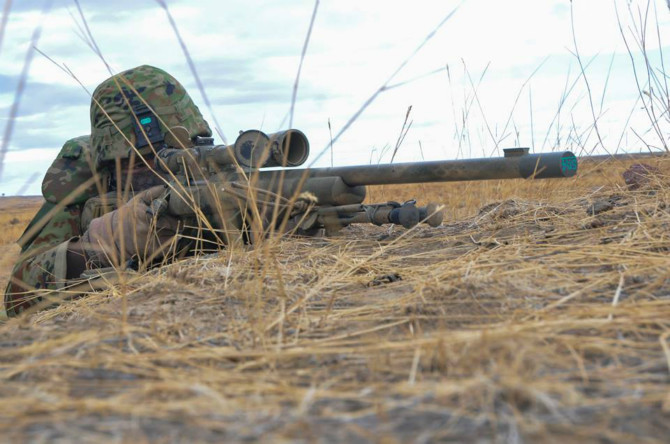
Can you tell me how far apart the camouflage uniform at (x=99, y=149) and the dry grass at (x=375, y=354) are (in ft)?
5.49

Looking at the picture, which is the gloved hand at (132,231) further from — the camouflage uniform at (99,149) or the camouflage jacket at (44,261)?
the camouflage uniform at (99,149)

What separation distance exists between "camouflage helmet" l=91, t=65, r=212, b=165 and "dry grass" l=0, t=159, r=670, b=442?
1.67 meters

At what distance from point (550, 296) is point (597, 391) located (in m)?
0.64

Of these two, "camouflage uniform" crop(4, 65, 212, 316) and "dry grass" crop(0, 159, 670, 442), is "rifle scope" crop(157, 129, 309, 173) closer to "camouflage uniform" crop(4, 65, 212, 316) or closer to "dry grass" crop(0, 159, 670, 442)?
"camouflage uniform" crop(4, 65, 212, 316)

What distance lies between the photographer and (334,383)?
54.1 inches

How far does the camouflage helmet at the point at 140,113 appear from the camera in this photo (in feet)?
13.6

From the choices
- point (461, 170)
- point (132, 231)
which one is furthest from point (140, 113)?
point (461, 170)

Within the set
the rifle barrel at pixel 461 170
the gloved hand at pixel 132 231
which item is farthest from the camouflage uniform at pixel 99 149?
the rifle barrel at pixel 461 170

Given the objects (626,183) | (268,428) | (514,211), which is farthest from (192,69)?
(626,183)

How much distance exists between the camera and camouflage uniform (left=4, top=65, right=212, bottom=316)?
4145 mm

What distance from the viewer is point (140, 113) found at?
13.6 feet

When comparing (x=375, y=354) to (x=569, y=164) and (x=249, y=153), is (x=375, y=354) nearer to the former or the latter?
(x=569, y=164)

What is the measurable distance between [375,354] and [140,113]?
301cm

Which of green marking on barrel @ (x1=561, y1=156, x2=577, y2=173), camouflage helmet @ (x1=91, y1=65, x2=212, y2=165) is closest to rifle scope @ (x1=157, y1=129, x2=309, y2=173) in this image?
camouflage helmet @ (x1=91, y1=65, x2=212, y2=165)
